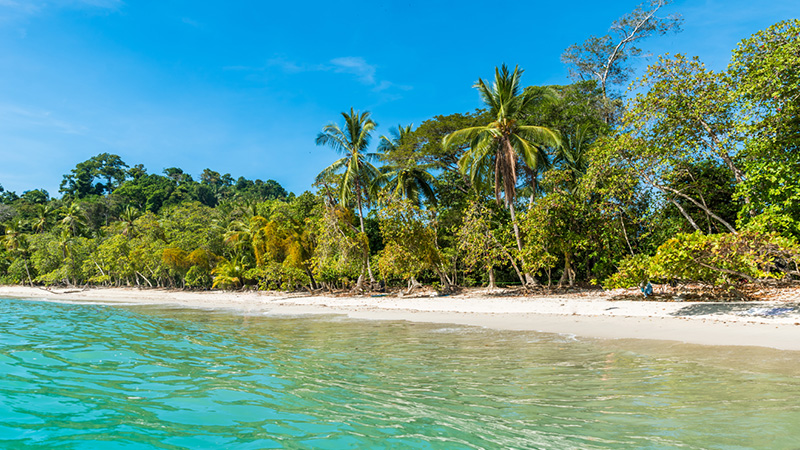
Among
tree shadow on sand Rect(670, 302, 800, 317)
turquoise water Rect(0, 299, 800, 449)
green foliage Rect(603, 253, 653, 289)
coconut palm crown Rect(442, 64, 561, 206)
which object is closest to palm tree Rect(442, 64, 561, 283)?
coconut palm crown Rect(442, 64, 561, 206)

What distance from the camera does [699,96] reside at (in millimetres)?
12008

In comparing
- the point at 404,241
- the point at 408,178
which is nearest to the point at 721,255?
the point at 404,241

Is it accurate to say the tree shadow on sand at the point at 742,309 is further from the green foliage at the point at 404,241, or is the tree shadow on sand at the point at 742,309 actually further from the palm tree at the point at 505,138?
the green foliage at the point at 404,241

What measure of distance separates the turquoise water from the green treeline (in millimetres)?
5256

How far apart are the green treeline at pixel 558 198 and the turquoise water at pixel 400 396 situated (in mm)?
5256

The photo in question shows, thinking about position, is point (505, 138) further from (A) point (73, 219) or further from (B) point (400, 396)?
(A) point (73, 219)

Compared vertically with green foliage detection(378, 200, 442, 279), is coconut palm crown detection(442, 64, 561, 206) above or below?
above

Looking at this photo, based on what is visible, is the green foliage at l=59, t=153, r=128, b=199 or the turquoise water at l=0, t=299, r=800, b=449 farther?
the green foliage at l=59, t=153, r=128, b=199

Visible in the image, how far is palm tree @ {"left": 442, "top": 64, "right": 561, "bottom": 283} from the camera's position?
17.7 meters

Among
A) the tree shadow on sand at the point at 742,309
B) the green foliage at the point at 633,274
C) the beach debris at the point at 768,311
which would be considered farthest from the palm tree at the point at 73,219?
the beach debris at the point at 768,311

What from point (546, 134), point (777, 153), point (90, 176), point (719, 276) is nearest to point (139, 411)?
point (719, 276)

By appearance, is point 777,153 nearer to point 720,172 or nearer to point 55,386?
point 720,172

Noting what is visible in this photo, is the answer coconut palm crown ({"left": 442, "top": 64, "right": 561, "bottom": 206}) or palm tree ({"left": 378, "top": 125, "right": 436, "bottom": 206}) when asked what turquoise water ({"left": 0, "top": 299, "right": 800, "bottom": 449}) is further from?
palm tree ({"left": 378, "top": 125, "right": 436, "bottom": 206})

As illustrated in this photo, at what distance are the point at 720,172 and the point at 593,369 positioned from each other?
42.4ft
